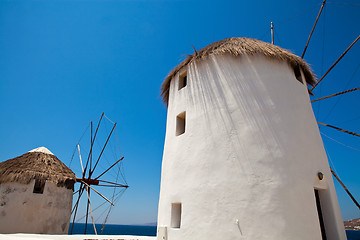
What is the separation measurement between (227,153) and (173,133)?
2497mm

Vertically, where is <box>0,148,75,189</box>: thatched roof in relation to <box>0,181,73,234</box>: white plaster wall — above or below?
above

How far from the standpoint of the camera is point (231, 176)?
6.29 m

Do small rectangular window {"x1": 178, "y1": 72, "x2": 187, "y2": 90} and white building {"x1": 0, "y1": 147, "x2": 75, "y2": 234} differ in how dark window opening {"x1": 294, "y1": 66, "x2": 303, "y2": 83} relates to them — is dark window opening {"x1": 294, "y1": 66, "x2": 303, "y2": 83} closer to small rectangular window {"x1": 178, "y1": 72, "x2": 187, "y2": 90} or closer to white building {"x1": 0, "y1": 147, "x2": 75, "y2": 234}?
small rectangular window {"x1": 178, "y1": 72, "x2": 187, "y2": 90}

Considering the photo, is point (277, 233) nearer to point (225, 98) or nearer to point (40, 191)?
point (225, 98)

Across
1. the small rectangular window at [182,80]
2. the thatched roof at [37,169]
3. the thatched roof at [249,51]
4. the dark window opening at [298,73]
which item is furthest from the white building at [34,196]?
the dark window opening at [298,73]

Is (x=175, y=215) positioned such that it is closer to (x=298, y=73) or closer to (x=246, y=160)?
(x=246, y=160)

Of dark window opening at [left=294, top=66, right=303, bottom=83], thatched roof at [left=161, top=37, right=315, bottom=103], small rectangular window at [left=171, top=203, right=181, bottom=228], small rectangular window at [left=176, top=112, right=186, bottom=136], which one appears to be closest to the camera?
small rectangular window at [left=171, top=203, right=181, bottom=228]

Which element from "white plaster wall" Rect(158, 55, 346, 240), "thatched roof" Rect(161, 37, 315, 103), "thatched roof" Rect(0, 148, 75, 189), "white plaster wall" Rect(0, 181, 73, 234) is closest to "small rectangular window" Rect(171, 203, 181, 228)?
"white plaster wall" Rect(158, 55, 346, 240)

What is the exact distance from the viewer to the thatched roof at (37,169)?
45.6ft

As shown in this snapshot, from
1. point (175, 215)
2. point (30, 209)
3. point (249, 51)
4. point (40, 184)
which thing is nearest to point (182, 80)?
point (249, 51)

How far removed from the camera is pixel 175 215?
7141 millimetres

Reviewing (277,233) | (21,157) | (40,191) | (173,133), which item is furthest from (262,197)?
(21,157)

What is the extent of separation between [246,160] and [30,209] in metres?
13.6

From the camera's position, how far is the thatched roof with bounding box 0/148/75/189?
13.9m
